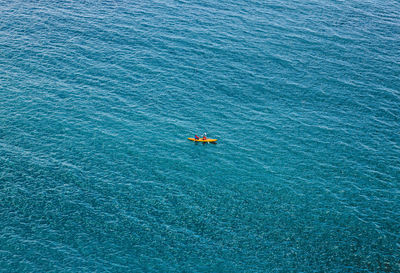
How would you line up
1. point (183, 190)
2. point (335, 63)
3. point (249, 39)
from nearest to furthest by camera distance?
point (183, 190) < point (335, 63) < point (249, 39)

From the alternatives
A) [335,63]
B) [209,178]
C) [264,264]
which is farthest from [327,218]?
[335,63]

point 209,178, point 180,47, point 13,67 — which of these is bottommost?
point 209,178

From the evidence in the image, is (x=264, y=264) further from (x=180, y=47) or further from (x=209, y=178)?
(x=180, y=47)

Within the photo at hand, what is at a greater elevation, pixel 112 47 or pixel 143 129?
pixel 112 47

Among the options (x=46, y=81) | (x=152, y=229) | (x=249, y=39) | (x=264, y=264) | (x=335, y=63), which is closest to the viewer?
(x=264, y=264)

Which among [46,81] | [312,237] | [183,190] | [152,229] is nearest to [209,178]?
[183,190]

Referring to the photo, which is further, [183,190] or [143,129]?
[143,129]

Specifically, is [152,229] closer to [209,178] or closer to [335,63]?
[209,178]
